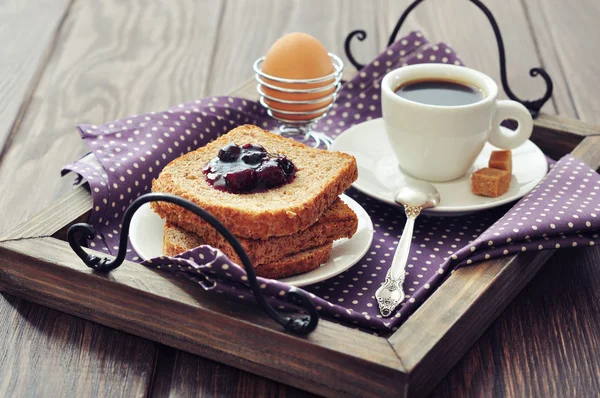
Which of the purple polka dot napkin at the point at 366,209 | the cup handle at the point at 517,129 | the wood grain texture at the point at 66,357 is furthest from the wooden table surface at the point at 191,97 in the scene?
the cup handle at the point at 517,129

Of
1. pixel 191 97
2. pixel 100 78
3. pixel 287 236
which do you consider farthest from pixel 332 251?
pixel 100 78

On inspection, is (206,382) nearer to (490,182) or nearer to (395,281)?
(395,281)

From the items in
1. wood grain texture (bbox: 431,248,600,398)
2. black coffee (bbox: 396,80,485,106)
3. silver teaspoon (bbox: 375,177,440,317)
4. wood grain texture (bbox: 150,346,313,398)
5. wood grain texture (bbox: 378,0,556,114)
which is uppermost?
wood grain texture (bbox: 150,346,313,398)

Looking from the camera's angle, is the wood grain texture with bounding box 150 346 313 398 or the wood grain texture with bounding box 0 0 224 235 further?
the wood grain texture with bounding box 0 0 224 235

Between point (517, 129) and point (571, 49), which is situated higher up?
point (517, 129)

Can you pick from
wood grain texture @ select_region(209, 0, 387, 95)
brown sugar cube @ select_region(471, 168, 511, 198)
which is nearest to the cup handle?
brown sugar cube @ select_region(471, 168, 511, 198)

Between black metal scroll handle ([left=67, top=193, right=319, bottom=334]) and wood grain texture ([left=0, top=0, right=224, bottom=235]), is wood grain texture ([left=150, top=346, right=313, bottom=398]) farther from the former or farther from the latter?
wood grain texture ([left=0, top=0, right=224, bottom=235])

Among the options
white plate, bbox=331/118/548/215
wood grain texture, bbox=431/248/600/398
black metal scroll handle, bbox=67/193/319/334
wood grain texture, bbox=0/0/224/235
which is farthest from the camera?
wood grain texture, bbox=0/0/224/235
